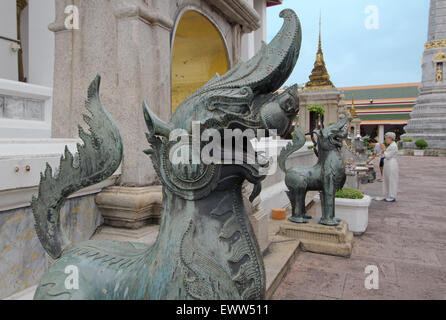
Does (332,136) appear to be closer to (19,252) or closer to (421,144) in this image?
(19,252)

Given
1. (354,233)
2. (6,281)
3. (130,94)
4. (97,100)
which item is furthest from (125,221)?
(354,233)

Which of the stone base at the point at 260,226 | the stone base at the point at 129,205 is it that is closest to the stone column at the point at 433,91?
the stone base at the point at 260,226

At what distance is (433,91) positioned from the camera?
2627cm

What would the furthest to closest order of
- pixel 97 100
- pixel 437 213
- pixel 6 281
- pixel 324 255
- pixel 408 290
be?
pixel 437 213 → pixel 324 255 → pixel 408 290 → pixel 6 281 → pixel 97 100

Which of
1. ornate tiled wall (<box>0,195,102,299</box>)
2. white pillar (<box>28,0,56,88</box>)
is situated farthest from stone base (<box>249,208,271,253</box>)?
white pillar (<box>28,0,56,88</box>)

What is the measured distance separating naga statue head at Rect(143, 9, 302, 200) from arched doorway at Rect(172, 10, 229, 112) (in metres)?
3.08

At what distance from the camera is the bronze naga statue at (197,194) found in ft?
3.75

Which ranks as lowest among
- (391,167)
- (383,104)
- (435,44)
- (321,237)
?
(321,237)

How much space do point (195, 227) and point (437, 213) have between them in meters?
7.60

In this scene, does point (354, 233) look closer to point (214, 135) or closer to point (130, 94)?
point (130, 94)

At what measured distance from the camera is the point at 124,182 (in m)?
2.92

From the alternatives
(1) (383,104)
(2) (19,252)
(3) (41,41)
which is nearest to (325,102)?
(3) (41,41)

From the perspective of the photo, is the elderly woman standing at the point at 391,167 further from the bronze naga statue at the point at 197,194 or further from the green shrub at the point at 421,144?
the green shrub at the point at 421,144

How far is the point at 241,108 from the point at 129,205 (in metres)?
1.89
